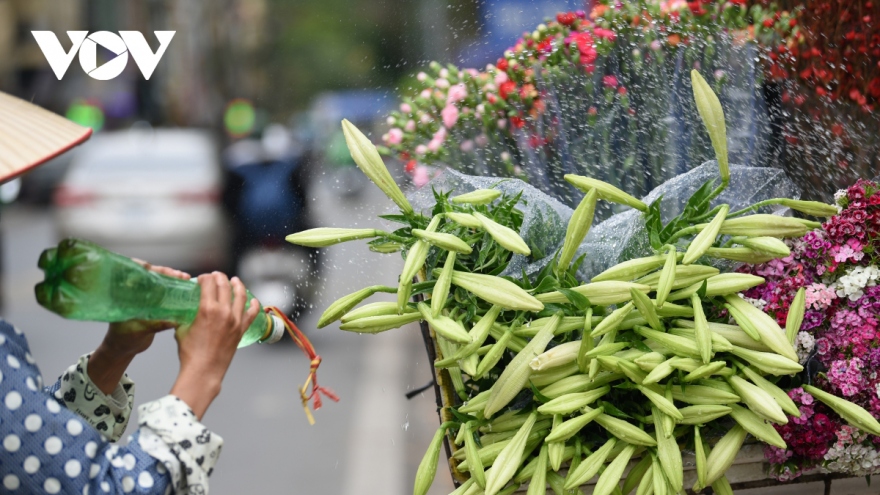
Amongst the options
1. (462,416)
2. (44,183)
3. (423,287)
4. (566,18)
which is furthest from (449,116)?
(44,183)

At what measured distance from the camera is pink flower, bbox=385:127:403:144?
7.33 ft

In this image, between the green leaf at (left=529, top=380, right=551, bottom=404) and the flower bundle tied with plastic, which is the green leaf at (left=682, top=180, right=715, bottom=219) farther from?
the green leaf at (left=529, top=380, right=551, bottom=404)

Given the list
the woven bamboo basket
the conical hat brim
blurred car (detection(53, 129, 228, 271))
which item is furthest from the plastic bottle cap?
blurred car (detection(53, 129, 228, 271))

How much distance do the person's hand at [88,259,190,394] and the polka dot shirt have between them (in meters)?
0.18

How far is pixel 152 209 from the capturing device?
8086mm

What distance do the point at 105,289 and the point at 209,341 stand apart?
0.54 feet

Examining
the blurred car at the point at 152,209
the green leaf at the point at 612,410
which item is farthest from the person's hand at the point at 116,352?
the blurred car at the point at 152,209

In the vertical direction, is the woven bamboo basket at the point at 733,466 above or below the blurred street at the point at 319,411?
above

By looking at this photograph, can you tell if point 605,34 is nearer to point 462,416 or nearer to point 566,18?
point 566,18

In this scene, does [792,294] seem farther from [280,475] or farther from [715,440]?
[280,475]

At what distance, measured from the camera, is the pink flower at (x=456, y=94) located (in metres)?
2.16

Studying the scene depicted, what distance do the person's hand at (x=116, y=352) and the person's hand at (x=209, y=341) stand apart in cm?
7

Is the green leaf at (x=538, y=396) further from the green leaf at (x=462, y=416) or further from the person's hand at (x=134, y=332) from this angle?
the person's hand at (x=134, y=332)

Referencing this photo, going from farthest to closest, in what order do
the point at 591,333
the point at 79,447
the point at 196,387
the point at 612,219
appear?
the point at 612,219 → the point at 591,333 → the point at 196,387 → the point at 79,447
